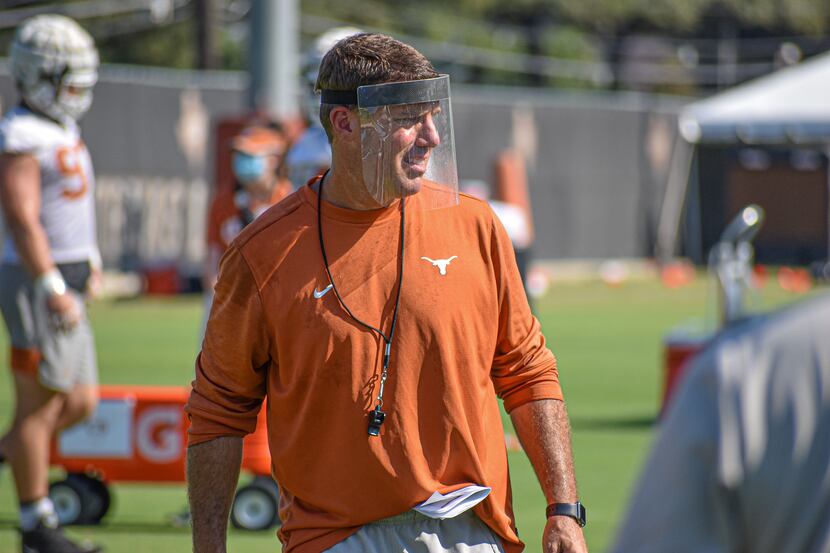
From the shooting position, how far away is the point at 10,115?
21.3 ft

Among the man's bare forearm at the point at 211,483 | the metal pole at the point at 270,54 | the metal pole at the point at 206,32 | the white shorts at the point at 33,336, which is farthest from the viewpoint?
the metal pole at the point at 206,32

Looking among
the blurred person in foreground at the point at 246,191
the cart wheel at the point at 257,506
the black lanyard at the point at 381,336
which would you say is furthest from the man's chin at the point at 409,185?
the cart wheel at the point at 257,506

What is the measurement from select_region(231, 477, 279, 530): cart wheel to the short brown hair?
3951mm

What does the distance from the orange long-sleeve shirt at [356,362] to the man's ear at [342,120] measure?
0.18 metres

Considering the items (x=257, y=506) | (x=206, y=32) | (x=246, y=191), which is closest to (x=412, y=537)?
(x=257, y=506)

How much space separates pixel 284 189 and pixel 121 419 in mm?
1405

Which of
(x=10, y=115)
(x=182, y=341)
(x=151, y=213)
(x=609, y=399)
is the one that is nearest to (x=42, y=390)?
(x=10, y=115)

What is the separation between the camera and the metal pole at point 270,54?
1480 cm

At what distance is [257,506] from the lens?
7.18 m

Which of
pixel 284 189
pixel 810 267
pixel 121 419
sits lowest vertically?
pixel 810 267

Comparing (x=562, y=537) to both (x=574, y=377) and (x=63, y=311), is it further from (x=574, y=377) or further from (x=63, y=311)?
(x=574, y=377)

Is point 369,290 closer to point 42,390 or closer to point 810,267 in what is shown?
point 42,390

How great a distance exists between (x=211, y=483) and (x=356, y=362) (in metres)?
0.45

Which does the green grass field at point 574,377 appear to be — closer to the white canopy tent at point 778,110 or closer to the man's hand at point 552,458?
the man's hand at point 552,458
